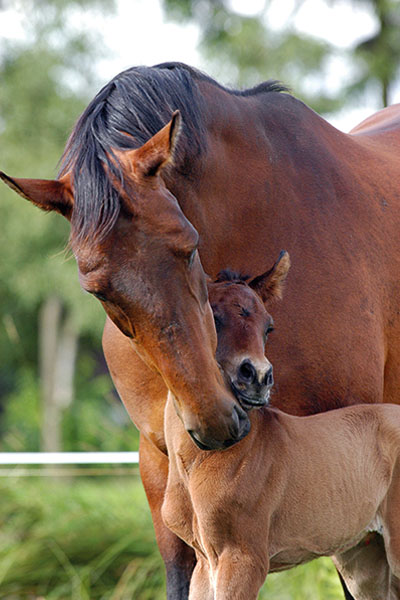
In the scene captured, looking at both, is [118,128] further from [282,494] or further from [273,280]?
[282,494]

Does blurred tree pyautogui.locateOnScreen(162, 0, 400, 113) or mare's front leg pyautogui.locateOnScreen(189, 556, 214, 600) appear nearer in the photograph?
mare's front leg pyautogui.locateOnScreen(189, 556, 214, 600)

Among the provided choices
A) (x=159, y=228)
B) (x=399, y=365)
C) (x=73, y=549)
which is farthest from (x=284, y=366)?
(x=73, y=549)

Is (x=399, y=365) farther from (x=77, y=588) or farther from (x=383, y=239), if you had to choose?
(x=77, y=588)

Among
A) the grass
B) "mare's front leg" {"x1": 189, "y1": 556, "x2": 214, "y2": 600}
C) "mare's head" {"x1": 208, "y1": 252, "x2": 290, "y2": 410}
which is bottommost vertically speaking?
the grass

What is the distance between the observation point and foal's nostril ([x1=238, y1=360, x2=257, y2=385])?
2.24 meters

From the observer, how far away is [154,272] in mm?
2082

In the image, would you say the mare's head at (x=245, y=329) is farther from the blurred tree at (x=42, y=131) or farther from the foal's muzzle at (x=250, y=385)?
the blurred tree at (x=42, y=131)

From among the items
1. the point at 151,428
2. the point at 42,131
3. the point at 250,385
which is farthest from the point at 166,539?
the point at 42,131


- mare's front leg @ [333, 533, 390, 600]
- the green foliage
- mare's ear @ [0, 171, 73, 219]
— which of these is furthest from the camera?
the green foliage

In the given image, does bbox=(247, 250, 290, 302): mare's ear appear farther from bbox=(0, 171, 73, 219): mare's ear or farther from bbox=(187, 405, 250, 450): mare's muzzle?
bbox=(0, 171, 73, 219): mare's ear

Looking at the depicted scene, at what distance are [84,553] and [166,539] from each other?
270cm

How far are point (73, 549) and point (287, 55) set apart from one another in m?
7.70

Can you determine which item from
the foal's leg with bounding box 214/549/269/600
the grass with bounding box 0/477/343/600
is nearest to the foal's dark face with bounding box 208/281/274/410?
the foal's leg with bounding box 214/549/269/600

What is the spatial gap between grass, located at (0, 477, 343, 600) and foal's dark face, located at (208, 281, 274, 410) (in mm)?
2842
